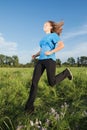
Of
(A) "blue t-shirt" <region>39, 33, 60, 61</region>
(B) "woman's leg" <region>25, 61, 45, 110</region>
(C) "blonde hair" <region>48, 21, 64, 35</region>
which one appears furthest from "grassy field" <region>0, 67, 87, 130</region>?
(C) "blonde hair" <region>48, 21, 64, 35</region>

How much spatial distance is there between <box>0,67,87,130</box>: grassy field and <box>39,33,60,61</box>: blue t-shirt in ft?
2.99

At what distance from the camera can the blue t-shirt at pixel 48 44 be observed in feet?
19.1

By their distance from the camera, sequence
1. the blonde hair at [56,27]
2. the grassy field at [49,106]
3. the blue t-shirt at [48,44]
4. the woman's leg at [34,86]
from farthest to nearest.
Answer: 1. the blonde hair at [56,27]
2. the blue t-shirt at [48,44]
3. the woman's leg at [34,86]
4. the grassy field at [49,106]

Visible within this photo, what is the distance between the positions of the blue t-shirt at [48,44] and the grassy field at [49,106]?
913 millimetres

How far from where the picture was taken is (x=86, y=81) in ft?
28.5

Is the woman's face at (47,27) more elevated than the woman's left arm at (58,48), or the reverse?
the woman's face at (47,27)

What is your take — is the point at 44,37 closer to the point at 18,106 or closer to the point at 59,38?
the point at 59,38

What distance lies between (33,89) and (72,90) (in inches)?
96.1

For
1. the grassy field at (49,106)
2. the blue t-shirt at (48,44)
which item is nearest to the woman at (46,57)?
the blue t-shirt at (48,44)

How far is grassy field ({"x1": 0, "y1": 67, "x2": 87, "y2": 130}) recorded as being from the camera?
4258mm

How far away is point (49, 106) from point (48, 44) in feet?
Answer: 4.69

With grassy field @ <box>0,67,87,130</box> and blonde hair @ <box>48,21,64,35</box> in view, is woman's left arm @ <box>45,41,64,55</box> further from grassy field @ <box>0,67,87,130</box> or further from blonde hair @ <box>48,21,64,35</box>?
grassy field @ <box>0,67,87,130</box>

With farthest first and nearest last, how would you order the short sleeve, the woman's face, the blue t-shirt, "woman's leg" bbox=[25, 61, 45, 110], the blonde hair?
1. the blonde hair
2. the woman's face
3. the short sleeve
4. the blue t-shirt
5. "woman's leg" bbox=[25, 61, 45, 110]

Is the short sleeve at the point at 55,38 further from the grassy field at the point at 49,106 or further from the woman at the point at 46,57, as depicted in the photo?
the grassy field at the point at 49,106
